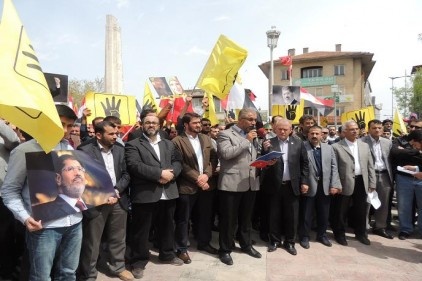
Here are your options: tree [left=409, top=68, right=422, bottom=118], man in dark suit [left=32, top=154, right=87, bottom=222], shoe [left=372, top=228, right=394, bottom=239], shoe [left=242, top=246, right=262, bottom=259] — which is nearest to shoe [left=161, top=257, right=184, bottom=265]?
shoe [left=242, top=246, right=262, bottom=259]

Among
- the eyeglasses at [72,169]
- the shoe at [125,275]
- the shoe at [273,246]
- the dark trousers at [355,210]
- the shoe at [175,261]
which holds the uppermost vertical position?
the eyeglasses at [72,169]

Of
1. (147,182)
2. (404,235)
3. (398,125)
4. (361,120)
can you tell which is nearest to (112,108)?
(147,182)

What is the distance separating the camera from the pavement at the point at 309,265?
4.24 metres

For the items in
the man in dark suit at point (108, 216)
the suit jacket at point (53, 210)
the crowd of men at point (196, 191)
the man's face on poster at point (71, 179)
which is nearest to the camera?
the suit jacket at point (53, 210)

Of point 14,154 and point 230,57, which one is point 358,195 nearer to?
point 230,57

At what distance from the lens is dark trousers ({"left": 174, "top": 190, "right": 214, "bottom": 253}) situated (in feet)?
15.5

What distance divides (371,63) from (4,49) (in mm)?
56160

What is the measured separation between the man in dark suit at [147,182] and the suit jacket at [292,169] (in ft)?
4.87

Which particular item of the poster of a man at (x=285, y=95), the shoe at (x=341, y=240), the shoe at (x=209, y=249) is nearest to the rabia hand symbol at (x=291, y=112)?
the poster of a man at (x=285, y=95)

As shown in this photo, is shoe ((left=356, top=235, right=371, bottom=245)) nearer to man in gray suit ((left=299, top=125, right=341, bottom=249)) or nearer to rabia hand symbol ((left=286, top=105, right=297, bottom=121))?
man in gray suit ((left=299, top=125, right=341, bottom=249))

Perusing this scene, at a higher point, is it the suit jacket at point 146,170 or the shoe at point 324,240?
the suit jacket at point 146,170

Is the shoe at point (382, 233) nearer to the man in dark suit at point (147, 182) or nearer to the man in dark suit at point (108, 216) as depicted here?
the man in dark suit at point (147, 182)

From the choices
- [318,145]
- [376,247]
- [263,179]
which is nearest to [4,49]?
[263,179]

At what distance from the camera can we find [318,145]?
18.7 feet
